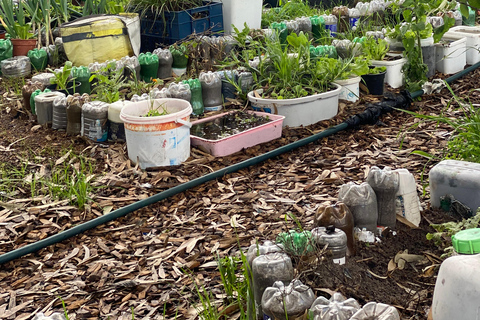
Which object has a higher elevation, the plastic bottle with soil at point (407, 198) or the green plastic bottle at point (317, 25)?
the green plastic bottle at point (317, 25)

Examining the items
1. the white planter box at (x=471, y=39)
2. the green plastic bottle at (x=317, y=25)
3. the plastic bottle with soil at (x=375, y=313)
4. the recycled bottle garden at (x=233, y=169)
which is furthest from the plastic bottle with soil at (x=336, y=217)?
the green plastic bottle at (x=317, y=25)

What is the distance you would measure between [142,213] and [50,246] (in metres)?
0.53

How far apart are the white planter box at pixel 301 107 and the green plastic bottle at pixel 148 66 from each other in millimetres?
1135

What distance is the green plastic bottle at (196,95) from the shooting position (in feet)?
14.8

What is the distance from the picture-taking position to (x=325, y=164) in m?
3.80

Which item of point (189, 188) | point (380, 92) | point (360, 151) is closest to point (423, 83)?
point (380, 92)

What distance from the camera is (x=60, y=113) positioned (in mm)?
4438

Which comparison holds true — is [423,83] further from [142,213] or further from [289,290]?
[289,290]

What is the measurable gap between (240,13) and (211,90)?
1911mm

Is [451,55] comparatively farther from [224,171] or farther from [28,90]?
[28,90]

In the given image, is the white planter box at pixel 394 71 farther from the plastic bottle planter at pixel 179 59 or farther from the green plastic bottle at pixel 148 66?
the green plastic bottle at pixel 148 66

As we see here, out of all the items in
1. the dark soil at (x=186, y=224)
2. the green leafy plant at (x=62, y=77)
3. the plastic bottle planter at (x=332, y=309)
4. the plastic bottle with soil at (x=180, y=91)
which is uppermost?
the green leafy plant at (x=62, y=77)

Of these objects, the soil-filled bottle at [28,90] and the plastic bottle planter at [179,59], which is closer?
the soil-filled bottle at [28,90]

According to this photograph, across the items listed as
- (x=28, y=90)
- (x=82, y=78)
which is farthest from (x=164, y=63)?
(x=28, y=90)
